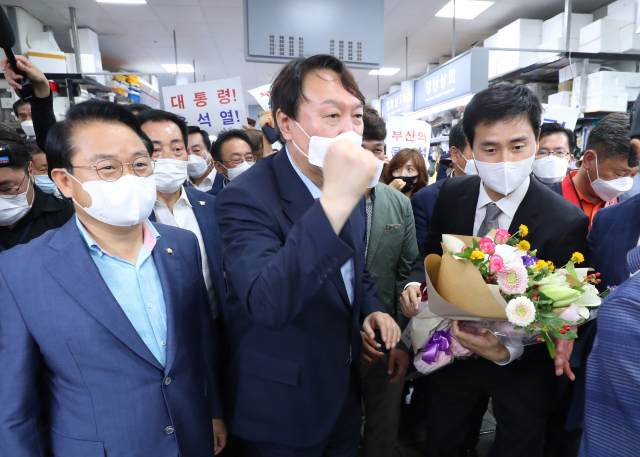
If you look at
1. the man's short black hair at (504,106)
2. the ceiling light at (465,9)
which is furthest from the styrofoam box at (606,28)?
the man's short black hair at (504,106)

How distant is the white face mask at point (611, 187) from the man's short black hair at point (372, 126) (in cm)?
137

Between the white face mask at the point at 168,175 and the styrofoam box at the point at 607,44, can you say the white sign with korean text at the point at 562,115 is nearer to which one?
the styrofoam box at the point at 607,44

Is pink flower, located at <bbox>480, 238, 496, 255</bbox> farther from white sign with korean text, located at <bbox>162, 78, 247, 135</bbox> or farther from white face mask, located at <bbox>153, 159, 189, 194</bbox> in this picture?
white sign with korean text, located at <bbox>162, 78, 247, 135</bbox>

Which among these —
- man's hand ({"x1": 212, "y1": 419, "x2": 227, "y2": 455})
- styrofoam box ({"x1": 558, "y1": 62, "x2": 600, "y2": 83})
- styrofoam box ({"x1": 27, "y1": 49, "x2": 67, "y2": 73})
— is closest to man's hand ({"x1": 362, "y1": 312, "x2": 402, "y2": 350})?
man's hand ({"x1": 212, "y1": 419, "x2": 227, "y2": 455})

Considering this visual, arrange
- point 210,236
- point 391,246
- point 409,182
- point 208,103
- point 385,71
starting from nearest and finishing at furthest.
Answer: point 210,236 → point 391,246 → point 409,182 → point 208,103 → point 385,71

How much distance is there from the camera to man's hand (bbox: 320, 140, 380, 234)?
30.1 inches

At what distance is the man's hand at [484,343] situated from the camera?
129 centimetres

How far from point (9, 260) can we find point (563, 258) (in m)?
1.86

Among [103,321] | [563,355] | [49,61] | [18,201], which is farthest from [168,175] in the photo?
[49,61]

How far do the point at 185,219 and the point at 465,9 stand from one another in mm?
6048

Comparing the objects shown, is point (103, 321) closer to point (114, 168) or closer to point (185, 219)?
point (114, 168)

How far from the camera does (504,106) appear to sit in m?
1.47

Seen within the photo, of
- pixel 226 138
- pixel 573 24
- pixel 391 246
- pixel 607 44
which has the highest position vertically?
pixel 573 24

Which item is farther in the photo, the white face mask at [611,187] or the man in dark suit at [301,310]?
the white face mask at [611,187]
